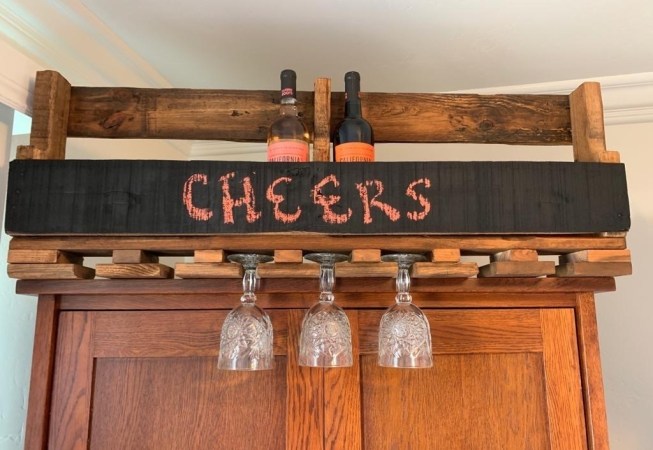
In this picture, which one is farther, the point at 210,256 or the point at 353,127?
the point at 353,127

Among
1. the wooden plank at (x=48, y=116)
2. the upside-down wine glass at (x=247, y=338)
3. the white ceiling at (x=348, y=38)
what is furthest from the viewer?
the white ceiling at (x=348, y=38)

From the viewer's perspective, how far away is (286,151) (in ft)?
3.11

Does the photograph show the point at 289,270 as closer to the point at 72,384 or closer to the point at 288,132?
the point at 288,132

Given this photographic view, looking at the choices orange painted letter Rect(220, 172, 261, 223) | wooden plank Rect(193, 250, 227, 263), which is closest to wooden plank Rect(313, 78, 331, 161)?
orange painted letter Rect(220, 172, 261, 223)

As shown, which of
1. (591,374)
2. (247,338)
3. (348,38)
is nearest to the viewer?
(247,338)

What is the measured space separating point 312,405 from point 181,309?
313 millimetres

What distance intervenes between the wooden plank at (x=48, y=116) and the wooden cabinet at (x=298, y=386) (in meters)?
0.29

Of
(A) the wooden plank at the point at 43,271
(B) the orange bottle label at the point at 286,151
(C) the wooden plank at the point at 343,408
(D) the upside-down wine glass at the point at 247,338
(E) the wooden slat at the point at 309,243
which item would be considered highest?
(B) the orange bottle label at the point at 286,151

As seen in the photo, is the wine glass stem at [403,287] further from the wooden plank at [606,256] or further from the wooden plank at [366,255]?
the wooden plank at [606,256]

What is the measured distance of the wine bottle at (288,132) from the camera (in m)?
0.95

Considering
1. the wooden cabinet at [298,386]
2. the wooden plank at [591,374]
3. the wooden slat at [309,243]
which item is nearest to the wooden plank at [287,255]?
the wooden slat at [309,243]

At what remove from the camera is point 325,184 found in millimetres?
908

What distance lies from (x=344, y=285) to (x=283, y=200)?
0.70ft

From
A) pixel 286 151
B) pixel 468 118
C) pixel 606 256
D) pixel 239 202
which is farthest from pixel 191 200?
pixel 606 256
